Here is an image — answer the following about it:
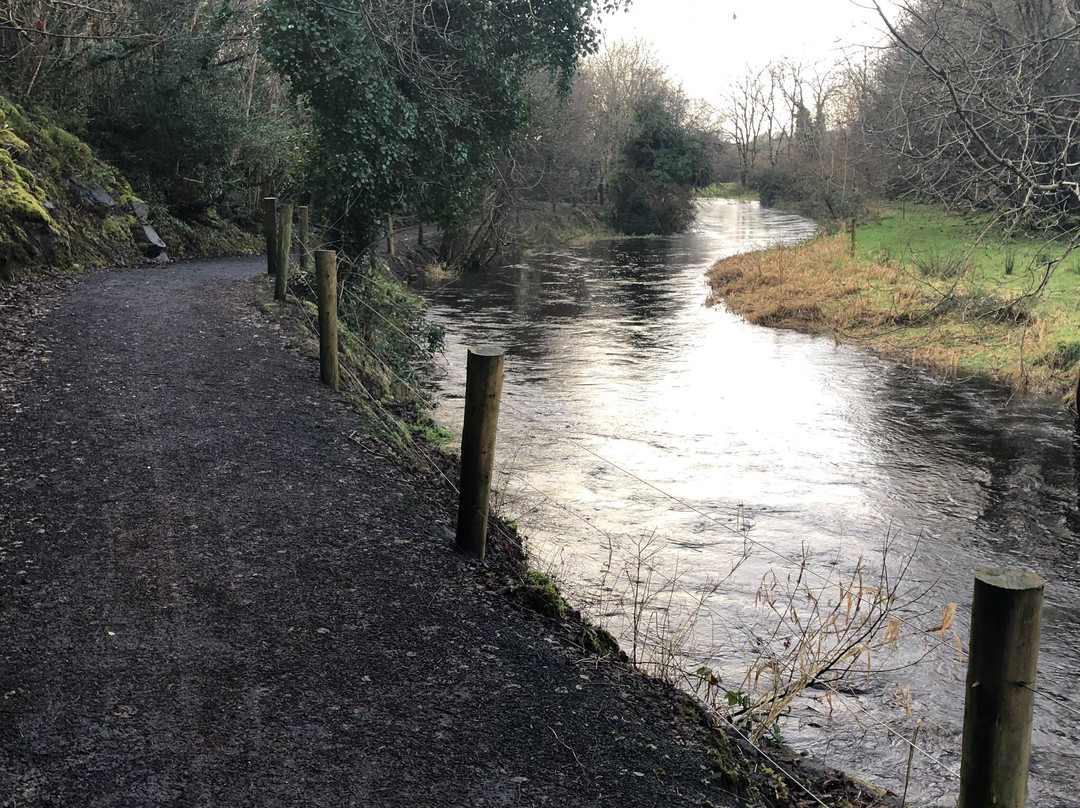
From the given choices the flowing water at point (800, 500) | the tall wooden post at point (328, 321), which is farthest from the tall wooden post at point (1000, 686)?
the tall wooden post at point (328, 321)

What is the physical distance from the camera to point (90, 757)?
3541 mm

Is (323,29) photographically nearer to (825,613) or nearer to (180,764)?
(825,613)

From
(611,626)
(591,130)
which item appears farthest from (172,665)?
(591,130)

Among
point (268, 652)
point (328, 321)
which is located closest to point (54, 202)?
point (328, 321)

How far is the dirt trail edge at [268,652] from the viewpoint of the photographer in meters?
3.58

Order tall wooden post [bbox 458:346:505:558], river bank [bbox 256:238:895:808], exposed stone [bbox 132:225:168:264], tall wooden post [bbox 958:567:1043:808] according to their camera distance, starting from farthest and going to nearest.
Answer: exposed stone [bbox 132:225:168:264] → tall wooden post [bbox 458:346:505:558] → river bank [bbox 256:238:895:808] → tall wooden post [bbox 958:567:1043:808]

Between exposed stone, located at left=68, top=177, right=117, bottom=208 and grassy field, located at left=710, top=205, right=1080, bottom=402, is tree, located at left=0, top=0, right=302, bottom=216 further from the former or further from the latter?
grassy field, located at left=710, top=205, right=1080, bottom=402

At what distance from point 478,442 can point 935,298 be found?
16865 millimetres

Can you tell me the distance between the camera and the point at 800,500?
35.3 ft

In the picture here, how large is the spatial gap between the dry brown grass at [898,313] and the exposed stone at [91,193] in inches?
588

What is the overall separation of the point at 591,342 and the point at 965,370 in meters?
7.38

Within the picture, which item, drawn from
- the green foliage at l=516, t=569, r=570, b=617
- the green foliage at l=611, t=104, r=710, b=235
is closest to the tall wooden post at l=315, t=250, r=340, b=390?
the green foliage at l=516, t=569, r=570, b=617

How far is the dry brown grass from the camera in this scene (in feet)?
53.3

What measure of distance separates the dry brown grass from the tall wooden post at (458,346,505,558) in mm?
7535
